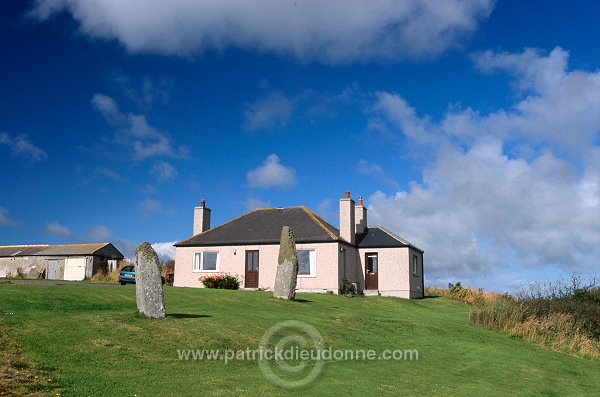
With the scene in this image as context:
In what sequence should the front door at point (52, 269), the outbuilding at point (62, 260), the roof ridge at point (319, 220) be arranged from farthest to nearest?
the front door at point (52, 269)
the outbuilding at point (62, 260)
the roof ridge at point (319, 220)

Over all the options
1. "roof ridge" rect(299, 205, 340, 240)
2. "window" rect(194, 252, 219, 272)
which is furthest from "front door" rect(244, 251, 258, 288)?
"roof ridge" rect(299, 205, 340, 240)

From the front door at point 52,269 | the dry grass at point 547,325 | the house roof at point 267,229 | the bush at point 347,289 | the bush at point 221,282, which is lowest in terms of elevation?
the dry grass at point 547,325

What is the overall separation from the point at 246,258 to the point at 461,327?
16404mm

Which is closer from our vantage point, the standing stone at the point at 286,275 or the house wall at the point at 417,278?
the standing stone at the point at 286,275

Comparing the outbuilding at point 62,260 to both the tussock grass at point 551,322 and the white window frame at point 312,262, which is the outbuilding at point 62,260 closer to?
the white window frame at point 312,262

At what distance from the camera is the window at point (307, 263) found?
108 ft

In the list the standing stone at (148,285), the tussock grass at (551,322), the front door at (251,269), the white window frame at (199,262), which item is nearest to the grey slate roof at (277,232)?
the white window frame at (199,262)

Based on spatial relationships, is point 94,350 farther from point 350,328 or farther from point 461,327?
point 461,327

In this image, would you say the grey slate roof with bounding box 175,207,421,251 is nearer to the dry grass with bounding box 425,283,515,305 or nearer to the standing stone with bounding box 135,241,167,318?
the dry grass with bounding box 425,283,515,305

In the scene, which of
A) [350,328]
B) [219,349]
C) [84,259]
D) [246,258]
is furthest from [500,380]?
[84,259]

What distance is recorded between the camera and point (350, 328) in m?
17.2

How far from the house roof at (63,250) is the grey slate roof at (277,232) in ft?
43.8

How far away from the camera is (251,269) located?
33906 millimetres

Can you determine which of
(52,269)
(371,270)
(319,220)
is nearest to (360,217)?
(319,220)
